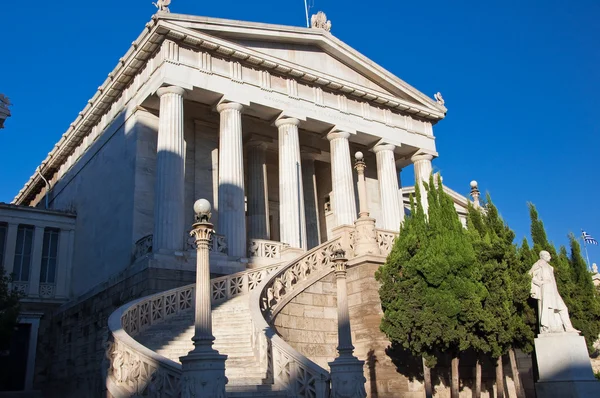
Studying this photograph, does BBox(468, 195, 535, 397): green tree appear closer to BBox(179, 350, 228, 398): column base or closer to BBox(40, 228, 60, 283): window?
BBox(179, 350, 228, 398): column base

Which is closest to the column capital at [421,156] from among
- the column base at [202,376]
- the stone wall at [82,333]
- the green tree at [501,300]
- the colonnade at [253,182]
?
the colonnade at [253,182]

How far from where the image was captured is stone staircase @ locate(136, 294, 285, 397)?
12453mm

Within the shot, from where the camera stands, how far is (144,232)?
2445cm

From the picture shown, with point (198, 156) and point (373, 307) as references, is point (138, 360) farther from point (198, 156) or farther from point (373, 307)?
point (198, 156)

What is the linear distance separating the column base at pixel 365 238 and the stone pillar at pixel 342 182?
8.48 meters

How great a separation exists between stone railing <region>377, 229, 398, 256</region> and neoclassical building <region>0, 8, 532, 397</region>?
0.15 meters

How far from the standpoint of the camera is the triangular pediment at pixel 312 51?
25797mm

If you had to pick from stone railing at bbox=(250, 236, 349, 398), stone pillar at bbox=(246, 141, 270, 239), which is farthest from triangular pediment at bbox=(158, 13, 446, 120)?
stone railing at bbox=(250, 236, 349, 398)

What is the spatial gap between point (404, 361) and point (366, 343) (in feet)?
3.86

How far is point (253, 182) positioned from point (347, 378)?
18.6 metres

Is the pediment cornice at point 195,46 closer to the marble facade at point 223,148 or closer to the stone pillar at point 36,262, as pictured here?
the marble facade at point 223,148

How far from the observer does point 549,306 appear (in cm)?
1456

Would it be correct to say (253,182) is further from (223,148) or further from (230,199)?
(230,199)

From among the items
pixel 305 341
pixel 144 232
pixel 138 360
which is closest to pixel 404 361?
pixel 305 341
